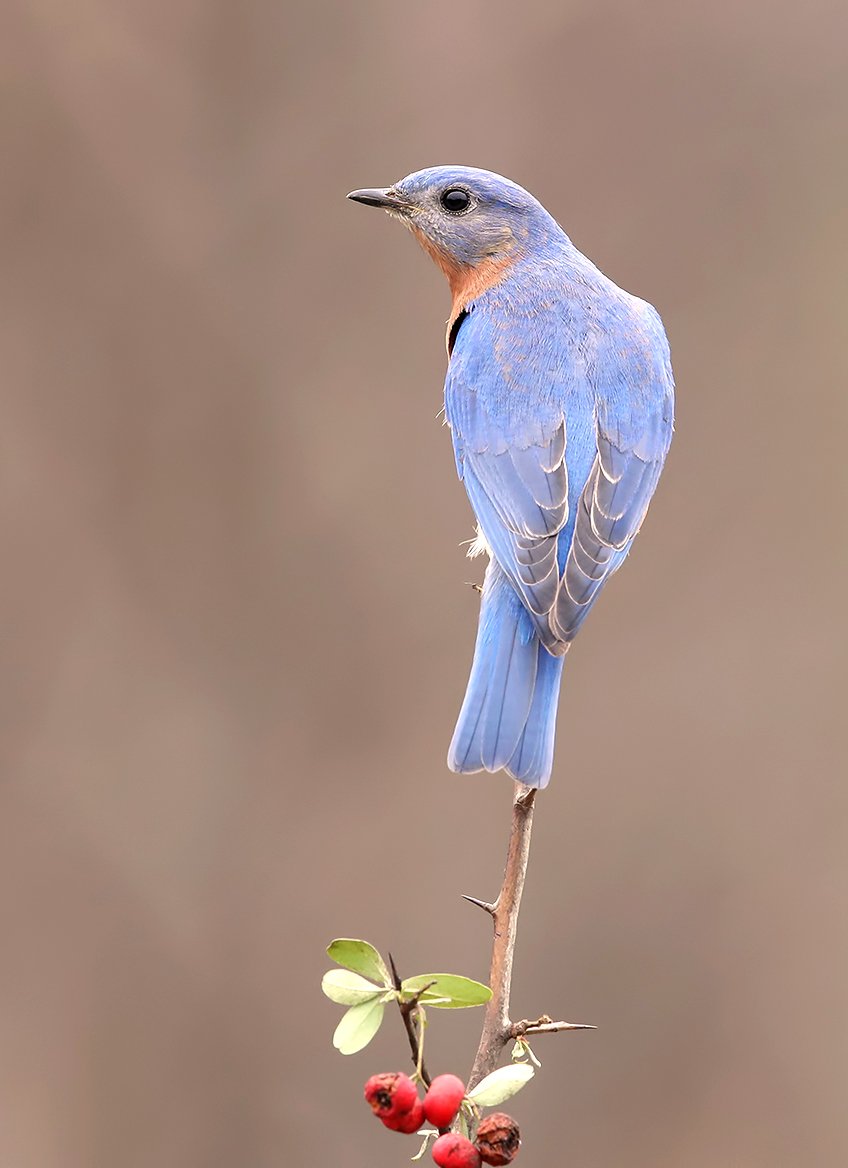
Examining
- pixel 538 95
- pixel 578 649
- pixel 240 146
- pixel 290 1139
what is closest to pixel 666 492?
pixel 578 649

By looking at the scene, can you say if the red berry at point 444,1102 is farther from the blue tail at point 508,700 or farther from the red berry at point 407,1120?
the blue tail at point 508,700

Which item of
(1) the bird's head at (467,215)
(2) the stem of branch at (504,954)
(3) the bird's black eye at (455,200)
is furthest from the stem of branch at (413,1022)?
(3) the bird's black eye at (455,200)

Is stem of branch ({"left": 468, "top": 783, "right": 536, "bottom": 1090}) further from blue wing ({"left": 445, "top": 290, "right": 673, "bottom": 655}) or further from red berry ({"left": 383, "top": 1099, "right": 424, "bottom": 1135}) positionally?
blue wing ({"left": 445, "top": 290, "right": 673, "bottom": 655})

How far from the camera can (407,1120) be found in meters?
2.01

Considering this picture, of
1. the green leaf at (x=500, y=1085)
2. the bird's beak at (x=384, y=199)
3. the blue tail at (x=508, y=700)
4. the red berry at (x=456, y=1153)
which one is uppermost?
the bird's beak at (x=384, y=199)

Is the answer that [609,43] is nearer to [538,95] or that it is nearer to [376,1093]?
[538,95]

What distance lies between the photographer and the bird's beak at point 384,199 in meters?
4.12

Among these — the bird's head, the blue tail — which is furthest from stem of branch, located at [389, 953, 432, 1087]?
the bird's head

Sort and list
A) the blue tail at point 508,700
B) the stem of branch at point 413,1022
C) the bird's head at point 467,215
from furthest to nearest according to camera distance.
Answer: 1. the bird's head at point 467,215
2. the blue tail at point 508,700
3. the stem of branch at point 413,1022

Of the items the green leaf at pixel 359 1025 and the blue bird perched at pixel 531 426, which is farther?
the blue bird perched at pixel 531 426

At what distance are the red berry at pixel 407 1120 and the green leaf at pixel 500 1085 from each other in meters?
0.07

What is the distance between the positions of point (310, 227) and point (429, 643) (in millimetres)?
1551

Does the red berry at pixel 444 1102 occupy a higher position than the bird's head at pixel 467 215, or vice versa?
the bird's head at pixel 467 215

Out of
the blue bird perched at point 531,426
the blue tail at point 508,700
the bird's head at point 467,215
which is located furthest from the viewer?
the bird's head at point 467,215
